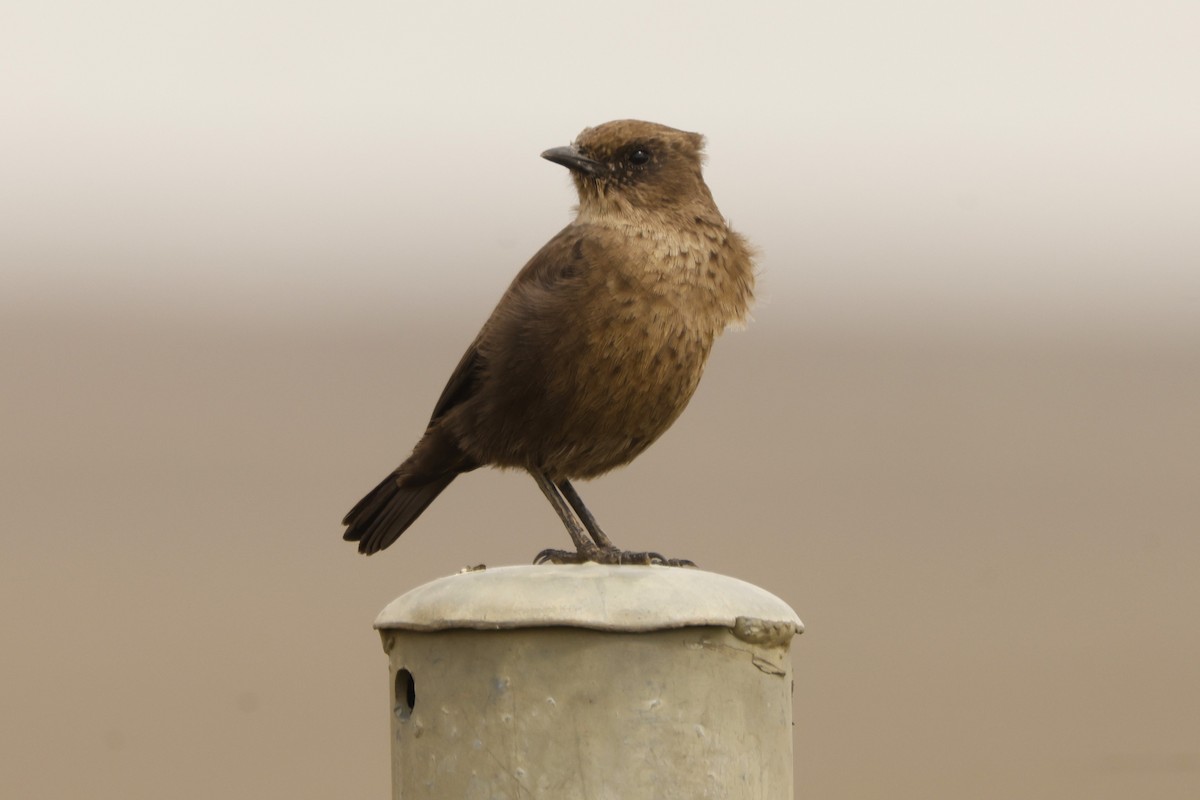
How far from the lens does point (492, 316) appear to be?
494 centimetres

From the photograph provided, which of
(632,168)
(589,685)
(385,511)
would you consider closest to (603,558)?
(589,685)

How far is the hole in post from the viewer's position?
11.7 ft

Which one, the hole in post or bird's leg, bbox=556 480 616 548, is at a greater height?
bird's leg, bbox=556 480 616 548

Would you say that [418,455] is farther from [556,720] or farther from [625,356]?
[556,720]

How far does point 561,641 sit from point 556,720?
18 centimetres

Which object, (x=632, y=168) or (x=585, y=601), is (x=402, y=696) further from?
(x=632, y=168)

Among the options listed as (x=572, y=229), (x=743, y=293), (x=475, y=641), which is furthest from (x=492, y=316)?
(x=475, y=641)

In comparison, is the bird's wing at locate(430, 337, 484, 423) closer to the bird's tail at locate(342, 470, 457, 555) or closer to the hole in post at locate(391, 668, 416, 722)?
the bird's tail at locate(342, 470, 457, 555)

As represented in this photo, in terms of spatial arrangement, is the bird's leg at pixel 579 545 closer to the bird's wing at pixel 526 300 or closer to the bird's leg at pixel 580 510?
the bird's leg at pixel 580 510

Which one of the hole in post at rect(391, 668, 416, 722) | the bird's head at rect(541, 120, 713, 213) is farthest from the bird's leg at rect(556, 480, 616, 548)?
the hole in post at rect(391, 668, 416, 722)

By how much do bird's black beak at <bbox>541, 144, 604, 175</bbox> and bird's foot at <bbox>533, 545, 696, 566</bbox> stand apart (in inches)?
54.8

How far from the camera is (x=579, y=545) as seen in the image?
449 centimetres

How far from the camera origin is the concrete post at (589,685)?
3.27m

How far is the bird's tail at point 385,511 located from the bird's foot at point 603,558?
3.18 ft
